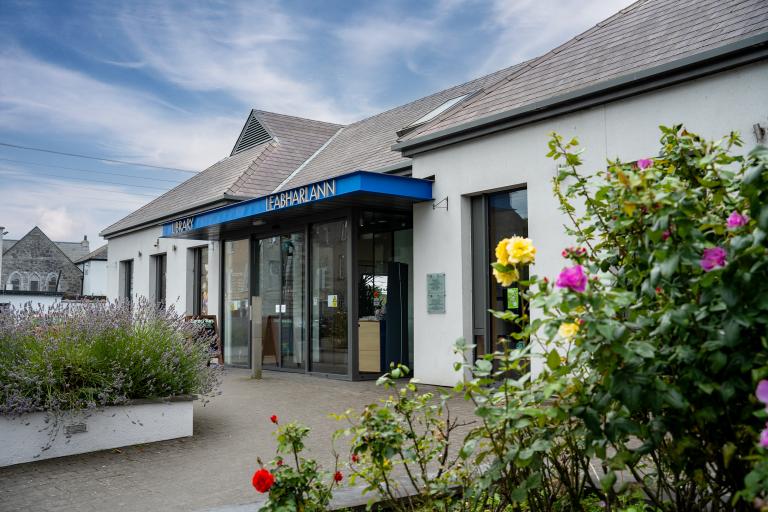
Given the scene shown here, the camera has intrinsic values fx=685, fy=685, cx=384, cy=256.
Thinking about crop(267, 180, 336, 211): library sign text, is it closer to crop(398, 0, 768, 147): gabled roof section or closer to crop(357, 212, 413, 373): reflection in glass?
crop(357, 212, 413, 373): reflection in glass

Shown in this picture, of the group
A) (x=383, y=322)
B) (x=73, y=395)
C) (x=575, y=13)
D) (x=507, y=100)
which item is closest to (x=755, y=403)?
(x=73, y=395)

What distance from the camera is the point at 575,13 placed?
14.6 m

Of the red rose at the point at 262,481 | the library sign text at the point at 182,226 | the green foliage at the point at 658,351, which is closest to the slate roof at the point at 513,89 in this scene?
the library sign text at the point at 182,226

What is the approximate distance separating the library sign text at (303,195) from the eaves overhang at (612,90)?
1.55 meters

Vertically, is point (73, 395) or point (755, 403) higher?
point (755, 403)

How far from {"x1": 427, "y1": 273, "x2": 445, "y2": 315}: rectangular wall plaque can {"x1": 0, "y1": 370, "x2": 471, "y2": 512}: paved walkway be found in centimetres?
211

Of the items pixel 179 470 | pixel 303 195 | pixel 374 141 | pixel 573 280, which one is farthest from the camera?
pixel 374 141

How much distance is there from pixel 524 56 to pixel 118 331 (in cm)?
1203

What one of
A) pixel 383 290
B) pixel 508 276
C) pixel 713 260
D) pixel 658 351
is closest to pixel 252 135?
pixel 383 290

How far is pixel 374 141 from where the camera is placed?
16141mm

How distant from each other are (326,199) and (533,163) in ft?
11.5

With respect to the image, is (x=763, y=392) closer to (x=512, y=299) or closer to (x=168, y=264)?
(x=512, y=299)

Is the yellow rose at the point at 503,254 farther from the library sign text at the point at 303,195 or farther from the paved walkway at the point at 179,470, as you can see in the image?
the library sign text at the point at 303,195

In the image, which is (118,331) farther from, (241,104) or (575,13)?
(241,104)
